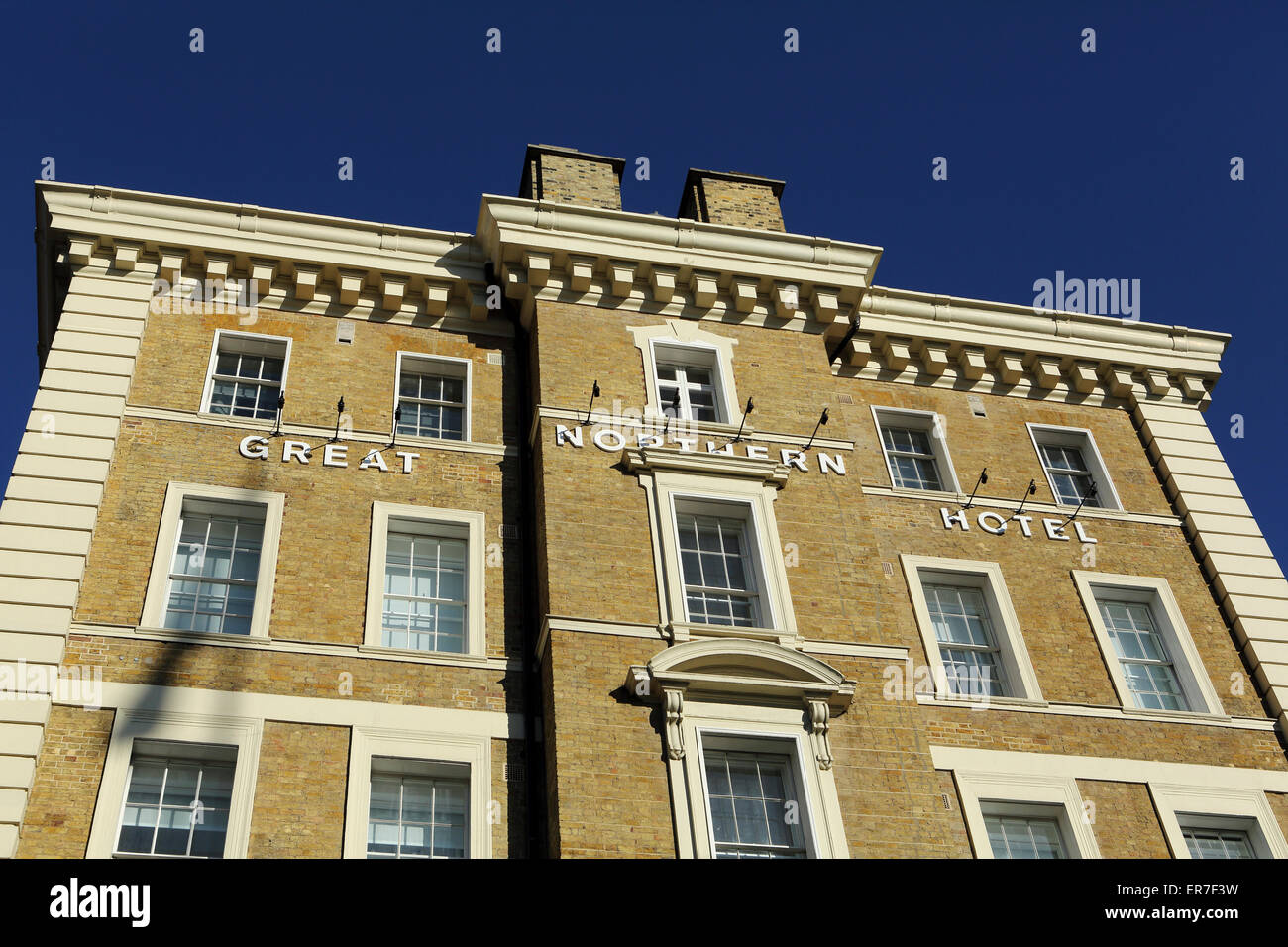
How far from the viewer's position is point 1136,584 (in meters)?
22.5

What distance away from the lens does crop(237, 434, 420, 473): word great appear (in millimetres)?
20484

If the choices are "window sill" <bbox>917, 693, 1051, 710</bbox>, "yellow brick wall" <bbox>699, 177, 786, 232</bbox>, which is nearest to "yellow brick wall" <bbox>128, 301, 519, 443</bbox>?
"yellow brick wall" <bbox>699, 177, 786, 232</bbox>

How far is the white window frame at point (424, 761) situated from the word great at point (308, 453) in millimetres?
4810

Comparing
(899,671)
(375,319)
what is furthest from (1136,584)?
(375,319)

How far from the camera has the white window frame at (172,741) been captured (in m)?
15.8

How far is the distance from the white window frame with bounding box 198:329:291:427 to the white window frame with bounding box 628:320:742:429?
573 centimetres

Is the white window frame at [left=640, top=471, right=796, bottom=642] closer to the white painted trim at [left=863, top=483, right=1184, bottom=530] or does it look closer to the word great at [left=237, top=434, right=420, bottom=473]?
the white painted trim at [left=863, top=483, right=1184, bottom=530]

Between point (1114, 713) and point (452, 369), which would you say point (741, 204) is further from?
point (1114, 713)

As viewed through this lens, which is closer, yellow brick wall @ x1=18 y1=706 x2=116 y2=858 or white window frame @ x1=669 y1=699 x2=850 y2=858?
yellow brick wall @ x1=18 y1=706 x2=116 y2=858

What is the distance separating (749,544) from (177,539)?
8.30 metres

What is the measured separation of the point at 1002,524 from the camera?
22656 millimetres

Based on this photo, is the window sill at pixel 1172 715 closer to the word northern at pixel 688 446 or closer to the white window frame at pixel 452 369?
the word northern at pixel 688 446

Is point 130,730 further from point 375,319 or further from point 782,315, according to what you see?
point 782,315
